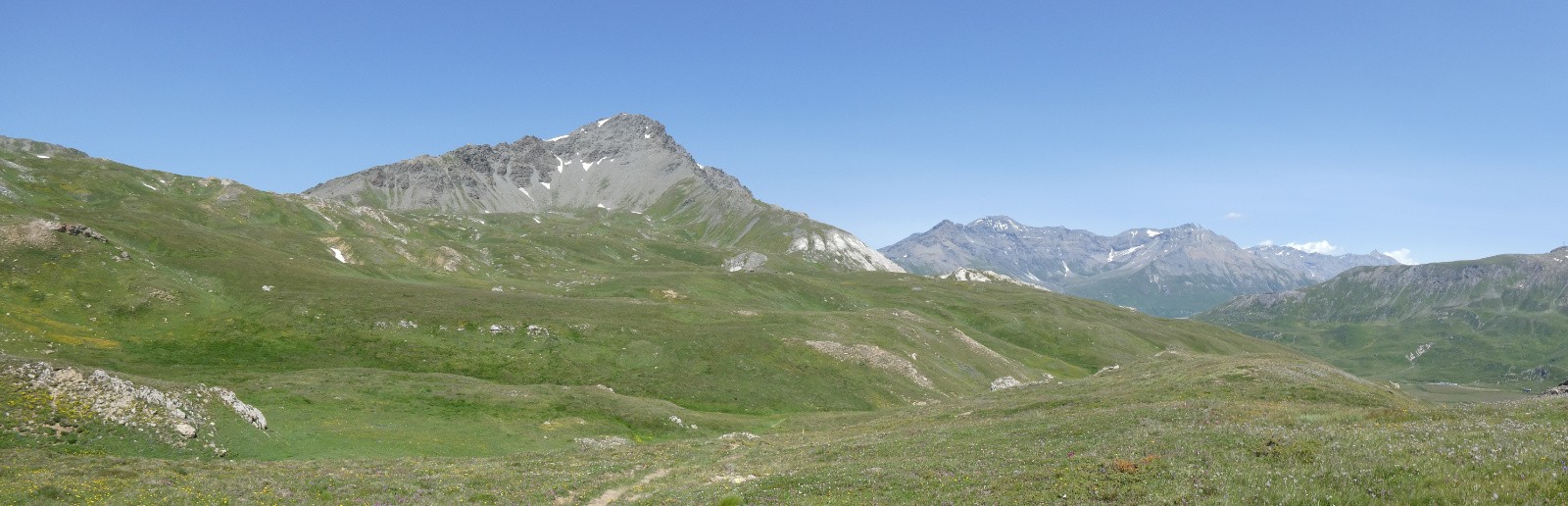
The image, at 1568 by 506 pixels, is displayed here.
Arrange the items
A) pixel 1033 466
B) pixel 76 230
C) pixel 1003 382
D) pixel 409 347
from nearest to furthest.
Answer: pixel 1033 466
pixel 409 347
pixel 76 230
pixel 1003 382

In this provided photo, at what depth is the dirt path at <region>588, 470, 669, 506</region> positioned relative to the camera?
30.1 meters

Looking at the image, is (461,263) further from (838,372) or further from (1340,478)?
(1340,478)

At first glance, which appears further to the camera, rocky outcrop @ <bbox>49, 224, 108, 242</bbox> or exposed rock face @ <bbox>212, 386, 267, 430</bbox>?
rocky outcrop @ <bbox>49, 224, 108, 242</bbox>

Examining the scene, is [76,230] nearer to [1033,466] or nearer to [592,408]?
[592,408]

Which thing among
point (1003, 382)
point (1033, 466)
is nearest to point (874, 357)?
point (1003, 382)

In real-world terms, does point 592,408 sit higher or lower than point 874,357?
lower

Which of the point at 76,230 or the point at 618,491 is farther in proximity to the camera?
the point at 76,230

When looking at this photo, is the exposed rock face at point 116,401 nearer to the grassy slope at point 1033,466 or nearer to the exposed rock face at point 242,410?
the exposed rock face at point 242,410

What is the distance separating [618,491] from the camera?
32.2 meters

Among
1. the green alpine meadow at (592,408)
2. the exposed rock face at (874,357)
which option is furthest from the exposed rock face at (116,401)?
the exposed rock face at (874,357)

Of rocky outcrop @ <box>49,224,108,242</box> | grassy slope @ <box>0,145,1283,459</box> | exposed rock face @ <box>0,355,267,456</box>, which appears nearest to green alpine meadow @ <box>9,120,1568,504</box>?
exposed rock face @ <box>0,355,267,456</box>

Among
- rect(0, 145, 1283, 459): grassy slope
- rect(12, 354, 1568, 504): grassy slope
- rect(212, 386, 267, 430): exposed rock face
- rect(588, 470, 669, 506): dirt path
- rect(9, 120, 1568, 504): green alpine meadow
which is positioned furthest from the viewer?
rect(0, 145, 1283, 459): grassy slope

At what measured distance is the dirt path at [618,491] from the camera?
3008 cm

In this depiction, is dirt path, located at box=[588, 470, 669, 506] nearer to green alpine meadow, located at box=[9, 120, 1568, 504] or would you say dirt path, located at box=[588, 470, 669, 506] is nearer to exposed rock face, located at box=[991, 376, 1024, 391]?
green alpine meadow, located at box=[9, 120, 1568, 504]
